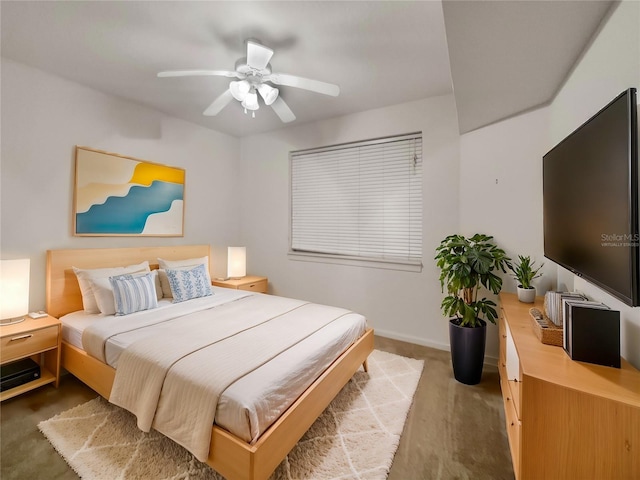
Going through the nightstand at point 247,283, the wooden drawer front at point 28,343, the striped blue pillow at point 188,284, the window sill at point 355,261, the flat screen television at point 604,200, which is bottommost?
the wooden drawer front at point 28,343

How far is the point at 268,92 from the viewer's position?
7.29ft

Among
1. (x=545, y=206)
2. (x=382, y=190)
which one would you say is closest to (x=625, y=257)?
(x=545, y=206)

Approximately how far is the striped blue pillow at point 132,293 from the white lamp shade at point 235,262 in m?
1.25

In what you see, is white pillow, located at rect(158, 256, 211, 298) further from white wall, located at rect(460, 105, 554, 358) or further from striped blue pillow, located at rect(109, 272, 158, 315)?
white wall, located at rect(460, 105, 554, 358)

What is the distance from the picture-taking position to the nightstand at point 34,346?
6.35 ft

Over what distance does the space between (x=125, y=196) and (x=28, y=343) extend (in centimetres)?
156

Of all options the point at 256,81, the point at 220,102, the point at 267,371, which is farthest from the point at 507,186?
the point at 220,102

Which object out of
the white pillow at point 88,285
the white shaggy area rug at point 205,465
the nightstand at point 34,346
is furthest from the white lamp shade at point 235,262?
the white shaggy area rug at point 205,465

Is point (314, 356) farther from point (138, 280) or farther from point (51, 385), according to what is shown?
point (51, 385)

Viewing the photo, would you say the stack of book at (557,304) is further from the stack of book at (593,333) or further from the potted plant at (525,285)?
the potted plant at (525,285)

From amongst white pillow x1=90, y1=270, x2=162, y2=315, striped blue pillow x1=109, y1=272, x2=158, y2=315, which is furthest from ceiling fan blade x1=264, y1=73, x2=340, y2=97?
white pillow x1=90, y1=270, x2=162, y2=315

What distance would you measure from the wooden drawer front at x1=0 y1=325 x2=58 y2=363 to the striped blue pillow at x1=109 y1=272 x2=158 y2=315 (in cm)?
44

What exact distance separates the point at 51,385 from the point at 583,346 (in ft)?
11.6

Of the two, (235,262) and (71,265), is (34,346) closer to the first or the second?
(71,265)
